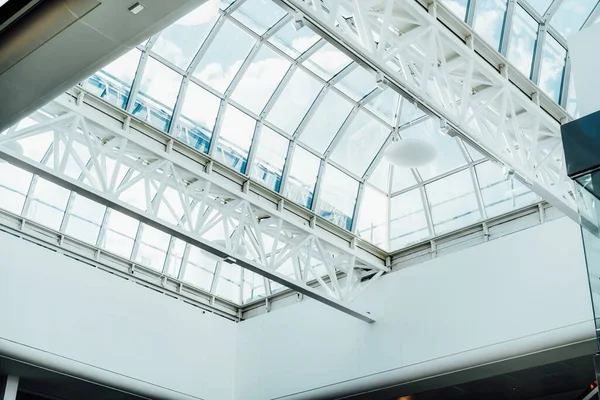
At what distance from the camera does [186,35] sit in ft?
65.9

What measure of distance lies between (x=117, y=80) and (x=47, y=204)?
17.6ft

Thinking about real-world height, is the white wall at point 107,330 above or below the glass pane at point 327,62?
below

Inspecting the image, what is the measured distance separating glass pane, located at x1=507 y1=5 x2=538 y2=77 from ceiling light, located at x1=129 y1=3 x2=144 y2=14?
40.4 ft

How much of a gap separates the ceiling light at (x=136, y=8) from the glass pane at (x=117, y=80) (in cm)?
1136

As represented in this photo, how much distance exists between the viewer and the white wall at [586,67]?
9.92 meters

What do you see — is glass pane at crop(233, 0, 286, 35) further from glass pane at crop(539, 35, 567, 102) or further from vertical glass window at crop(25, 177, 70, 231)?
vertical glass window at crop(25, 177, 70, 231)

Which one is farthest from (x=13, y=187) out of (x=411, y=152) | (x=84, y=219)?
(x=411, y=152)

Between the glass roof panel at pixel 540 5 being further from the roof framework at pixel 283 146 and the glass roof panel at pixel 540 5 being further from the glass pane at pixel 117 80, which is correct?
the glass pane at pixel 117 80

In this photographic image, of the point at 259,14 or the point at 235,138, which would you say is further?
the point at 235,138

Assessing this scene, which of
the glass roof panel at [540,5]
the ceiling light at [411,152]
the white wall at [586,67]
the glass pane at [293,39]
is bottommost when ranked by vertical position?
the white wall at [586,67]

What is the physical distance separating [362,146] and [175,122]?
669cm

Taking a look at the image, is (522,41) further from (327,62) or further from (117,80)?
(117,80)

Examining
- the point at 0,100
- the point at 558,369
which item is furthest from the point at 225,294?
the point at 0,100

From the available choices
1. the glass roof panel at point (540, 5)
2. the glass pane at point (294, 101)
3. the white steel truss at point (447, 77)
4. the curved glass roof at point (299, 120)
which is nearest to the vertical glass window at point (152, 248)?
the curved glass roof at point (299, 120)
